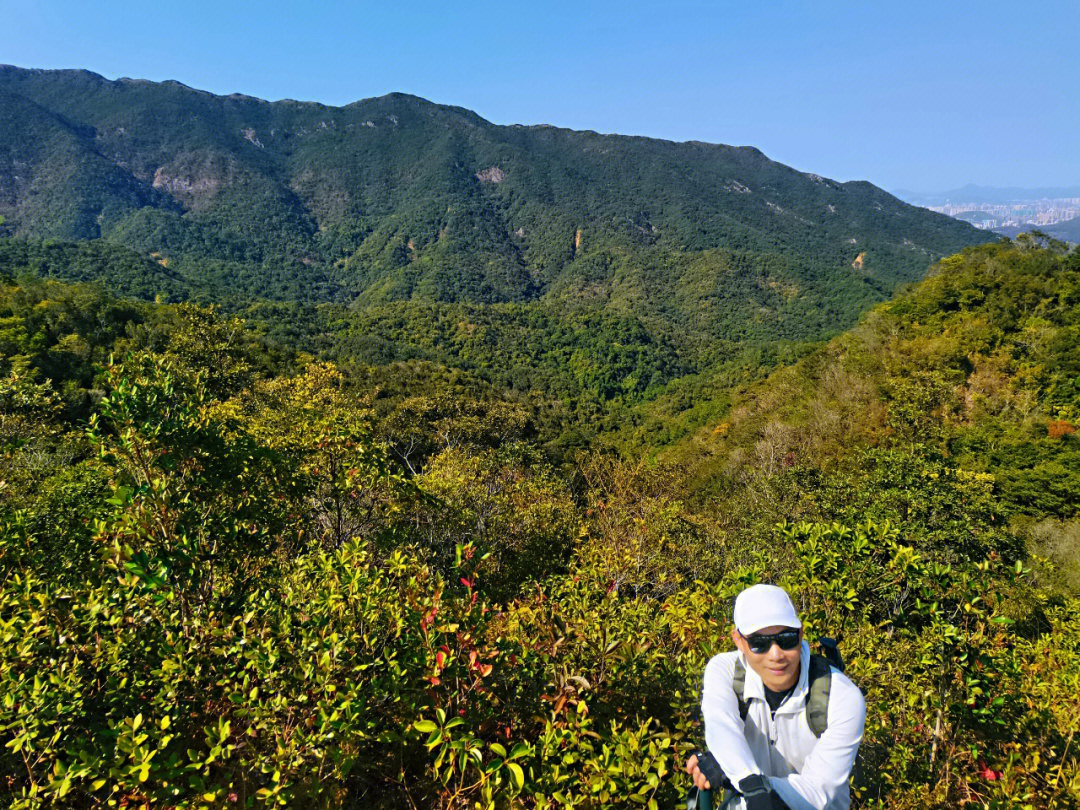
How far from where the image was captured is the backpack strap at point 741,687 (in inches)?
101

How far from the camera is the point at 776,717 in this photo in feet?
8.37

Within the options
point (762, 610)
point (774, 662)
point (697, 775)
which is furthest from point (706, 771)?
point (762, 610)

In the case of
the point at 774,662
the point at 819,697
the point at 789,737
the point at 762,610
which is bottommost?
the point at 789,737

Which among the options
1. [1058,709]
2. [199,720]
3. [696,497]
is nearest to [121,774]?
[199,720]

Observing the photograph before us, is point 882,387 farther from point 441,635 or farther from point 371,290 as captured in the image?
point 371,290

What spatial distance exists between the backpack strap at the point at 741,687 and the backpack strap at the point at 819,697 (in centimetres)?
28

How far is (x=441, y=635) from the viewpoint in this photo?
10.6 feet

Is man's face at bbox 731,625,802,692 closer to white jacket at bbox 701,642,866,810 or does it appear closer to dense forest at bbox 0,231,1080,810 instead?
white jacket at bbox 701,642,866,810

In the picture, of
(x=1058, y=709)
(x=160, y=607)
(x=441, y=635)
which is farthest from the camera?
(x=1058, y=709)

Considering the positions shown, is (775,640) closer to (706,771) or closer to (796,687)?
(796,687)

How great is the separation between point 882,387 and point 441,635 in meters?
37.1

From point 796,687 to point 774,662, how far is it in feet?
0.70

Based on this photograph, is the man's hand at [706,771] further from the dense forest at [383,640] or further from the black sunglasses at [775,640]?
the black sunglasses at [775,640]

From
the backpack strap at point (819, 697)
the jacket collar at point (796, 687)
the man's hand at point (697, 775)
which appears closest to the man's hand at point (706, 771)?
the man's hand at point (697, 775)
